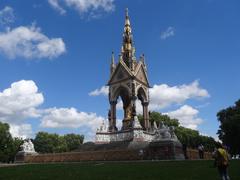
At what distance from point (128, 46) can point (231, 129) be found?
21.7m

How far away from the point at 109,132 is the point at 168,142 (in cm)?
1864

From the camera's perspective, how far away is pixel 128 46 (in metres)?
51.4

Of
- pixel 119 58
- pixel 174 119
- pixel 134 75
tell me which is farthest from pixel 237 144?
pixel 174 119

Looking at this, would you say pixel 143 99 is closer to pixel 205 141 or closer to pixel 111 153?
pixel 111 153

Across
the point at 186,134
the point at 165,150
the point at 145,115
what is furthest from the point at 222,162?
the point at 186,134

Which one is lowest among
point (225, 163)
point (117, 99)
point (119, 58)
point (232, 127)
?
point (225, 163)

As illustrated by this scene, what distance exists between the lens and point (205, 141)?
74188mm

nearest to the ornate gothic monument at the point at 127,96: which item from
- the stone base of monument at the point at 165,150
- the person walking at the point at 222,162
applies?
the stone base of monument at the point at 165,150

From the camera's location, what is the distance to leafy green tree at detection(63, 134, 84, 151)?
93.7 meters

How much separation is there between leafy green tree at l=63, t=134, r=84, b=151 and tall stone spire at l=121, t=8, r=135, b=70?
50210 millimetres

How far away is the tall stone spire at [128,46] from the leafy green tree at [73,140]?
5021 cm

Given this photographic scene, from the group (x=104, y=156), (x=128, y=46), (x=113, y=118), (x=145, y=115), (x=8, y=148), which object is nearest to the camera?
(x=104, y=156)

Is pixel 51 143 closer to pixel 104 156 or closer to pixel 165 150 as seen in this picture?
pixel 104 156

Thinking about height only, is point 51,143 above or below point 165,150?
above
